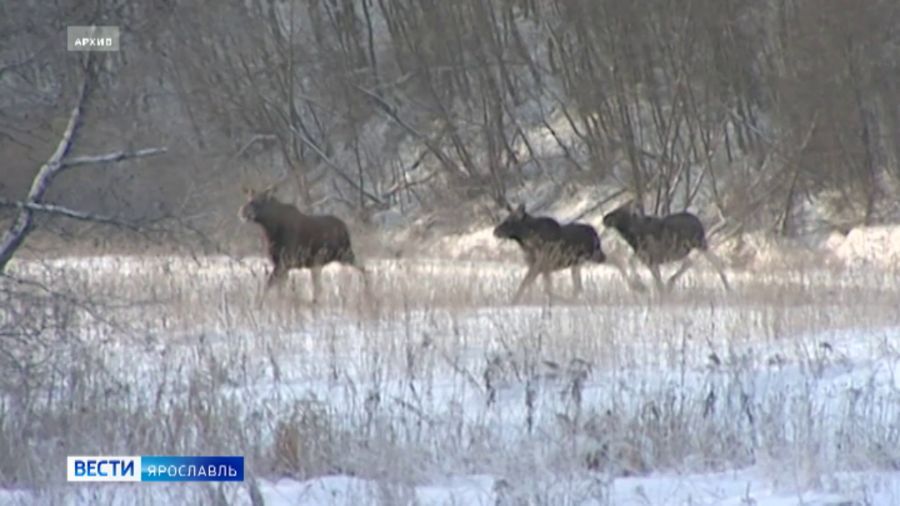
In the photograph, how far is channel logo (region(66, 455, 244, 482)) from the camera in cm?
705

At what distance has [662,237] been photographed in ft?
63.0

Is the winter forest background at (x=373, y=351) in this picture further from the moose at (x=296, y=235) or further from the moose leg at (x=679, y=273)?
the moose at (x=296, y=235)

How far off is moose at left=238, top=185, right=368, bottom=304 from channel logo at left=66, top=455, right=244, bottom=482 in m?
9.68

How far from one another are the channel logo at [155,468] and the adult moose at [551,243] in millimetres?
9503

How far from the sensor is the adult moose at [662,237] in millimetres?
18422

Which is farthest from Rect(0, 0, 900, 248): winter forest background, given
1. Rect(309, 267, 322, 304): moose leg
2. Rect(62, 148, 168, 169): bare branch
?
Rect(62, 148, 168, 169): bare branch

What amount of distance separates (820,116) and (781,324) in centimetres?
2258

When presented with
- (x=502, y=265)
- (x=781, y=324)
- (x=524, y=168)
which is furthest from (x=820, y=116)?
(x=781, y=324)

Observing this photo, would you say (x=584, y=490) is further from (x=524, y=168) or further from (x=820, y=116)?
(x=524, y=168)

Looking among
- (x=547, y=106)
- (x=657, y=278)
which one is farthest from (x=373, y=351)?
(x=547, y=106)

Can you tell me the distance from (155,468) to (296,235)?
10.8 metres

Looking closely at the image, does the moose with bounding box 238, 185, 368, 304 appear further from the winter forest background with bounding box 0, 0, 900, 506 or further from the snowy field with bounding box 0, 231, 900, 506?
the snowy field with bounding box 0, 231, 900, 506

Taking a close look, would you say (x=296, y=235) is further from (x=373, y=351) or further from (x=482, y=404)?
(x=482, y=404)

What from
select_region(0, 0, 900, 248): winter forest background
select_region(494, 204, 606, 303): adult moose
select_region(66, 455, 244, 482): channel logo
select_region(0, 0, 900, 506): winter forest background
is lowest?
select_region(66, 455, 244, 482): channel logo
